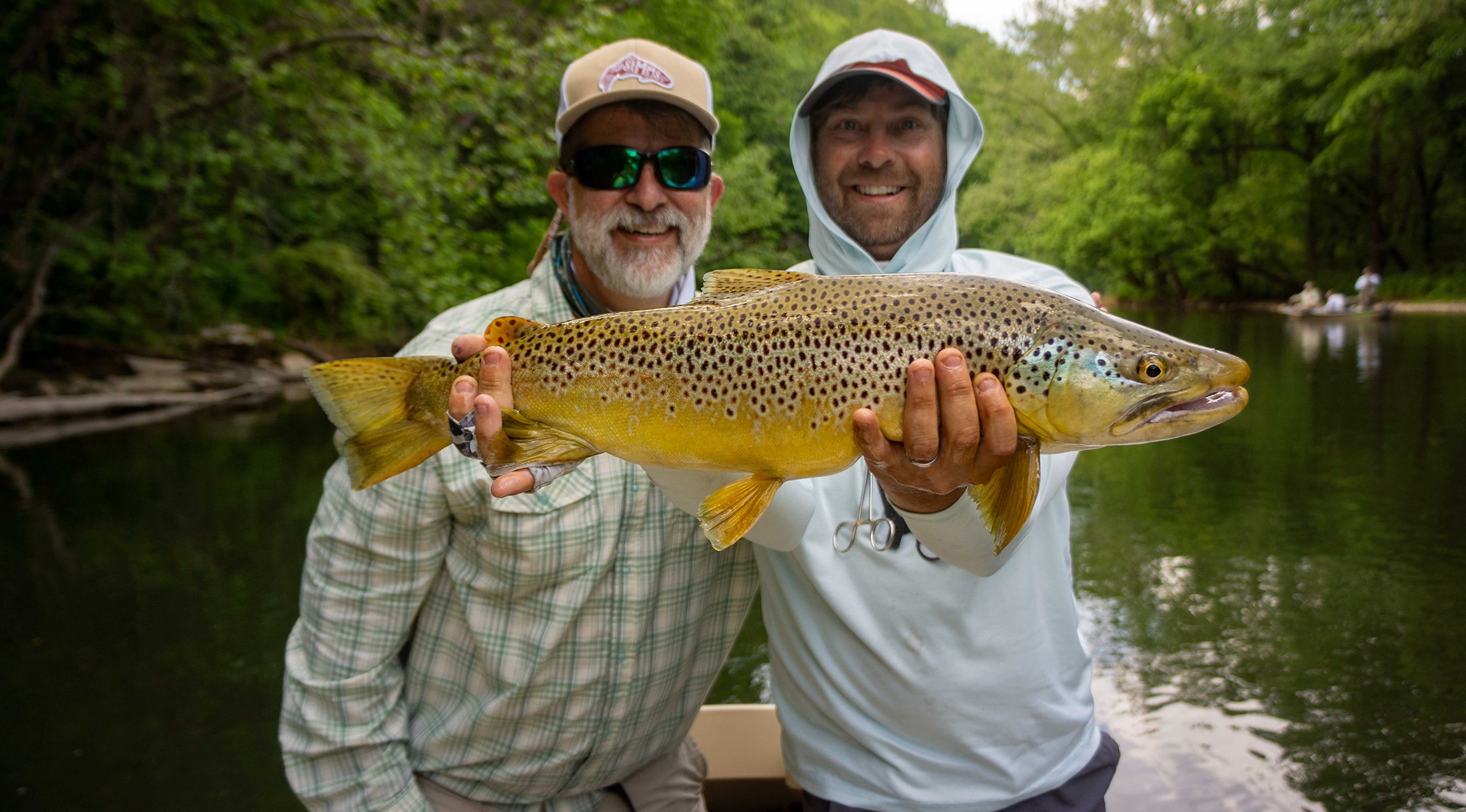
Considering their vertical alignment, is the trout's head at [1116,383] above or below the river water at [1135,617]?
above

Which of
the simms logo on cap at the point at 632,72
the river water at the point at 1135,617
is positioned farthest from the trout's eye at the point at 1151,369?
the river water at the point at 1135,617

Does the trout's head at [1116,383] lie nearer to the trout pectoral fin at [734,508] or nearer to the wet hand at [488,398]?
the trout pectoral fin at [734,508]

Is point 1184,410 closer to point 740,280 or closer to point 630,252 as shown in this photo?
point 740,280

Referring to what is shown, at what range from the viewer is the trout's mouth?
205 centimetres

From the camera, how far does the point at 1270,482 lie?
11.4 metres

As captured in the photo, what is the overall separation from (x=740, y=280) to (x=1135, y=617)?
669 centimetres

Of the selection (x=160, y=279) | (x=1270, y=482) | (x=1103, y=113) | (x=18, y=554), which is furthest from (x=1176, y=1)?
(x=18, y=554)

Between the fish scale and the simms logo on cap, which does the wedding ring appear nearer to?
the fish scale

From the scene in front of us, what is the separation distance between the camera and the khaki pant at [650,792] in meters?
2.94

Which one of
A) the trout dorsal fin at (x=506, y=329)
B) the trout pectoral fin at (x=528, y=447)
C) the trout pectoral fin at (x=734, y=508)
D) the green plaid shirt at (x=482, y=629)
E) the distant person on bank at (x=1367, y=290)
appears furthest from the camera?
the distant person on bank at (x=1367, y=290)

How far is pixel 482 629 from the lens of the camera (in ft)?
9.34

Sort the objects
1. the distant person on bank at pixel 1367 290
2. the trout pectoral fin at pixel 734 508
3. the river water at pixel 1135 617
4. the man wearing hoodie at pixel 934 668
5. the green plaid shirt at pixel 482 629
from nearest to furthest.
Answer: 1. the trout pectoral fin at pixel 734 508
2. the man wearing hoodie at pixel 934 668
3. the green plaid shirt at pixel 482 629
4. the river water at pixel 1135 617
5. the distant person on bank at pixel 1367 290

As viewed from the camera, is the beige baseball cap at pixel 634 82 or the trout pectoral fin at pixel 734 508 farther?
the beige baseball cap at pixel 634 82

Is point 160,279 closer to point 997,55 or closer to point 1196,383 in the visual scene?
point 1196,383
